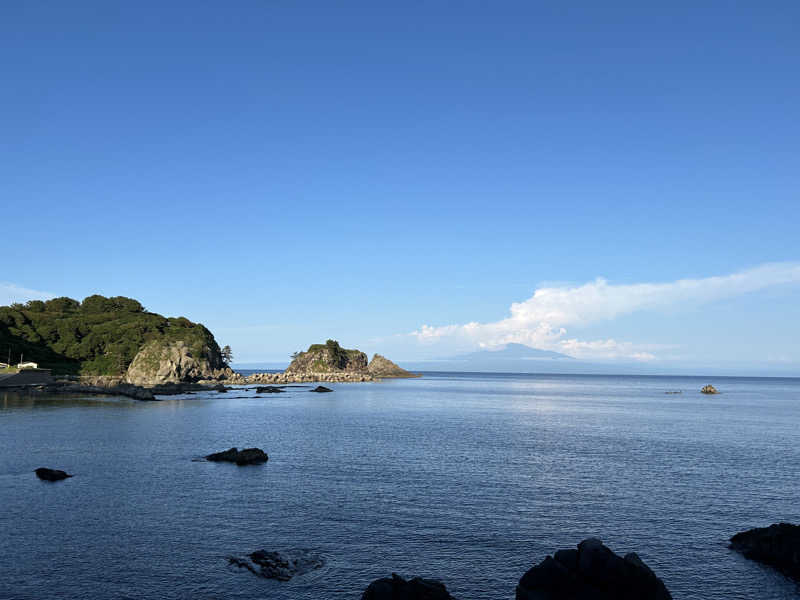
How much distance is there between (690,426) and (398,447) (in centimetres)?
6065

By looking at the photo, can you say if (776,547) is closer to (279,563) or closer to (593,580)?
(593,580)

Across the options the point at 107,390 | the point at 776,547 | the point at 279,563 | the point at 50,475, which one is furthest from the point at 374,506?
the point at 107,390

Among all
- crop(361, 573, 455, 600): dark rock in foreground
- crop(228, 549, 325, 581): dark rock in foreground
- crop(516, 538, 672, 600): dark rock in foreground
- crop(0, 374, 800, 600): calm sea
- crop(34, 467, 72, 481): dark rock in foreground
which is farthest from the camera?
crop(34, 467, 72, 481): dark rock in foreground

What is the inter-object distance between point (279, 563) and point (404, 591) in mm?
8682

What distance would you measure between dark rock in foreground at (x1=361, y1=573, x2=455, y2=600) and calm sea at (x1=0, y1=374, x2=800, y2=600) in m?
2.04

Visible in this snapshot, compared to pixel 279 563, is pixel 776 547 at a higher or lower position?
higher

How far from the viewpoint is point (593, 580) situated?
80.1ft

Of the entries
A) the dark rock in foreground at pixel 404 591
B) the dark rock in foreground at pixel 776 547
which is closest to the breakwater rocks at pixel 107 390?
the dark rock in foreground at pixel 404 591

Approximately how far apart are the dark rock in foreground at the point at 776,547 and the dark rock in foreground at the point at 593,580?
10008mm

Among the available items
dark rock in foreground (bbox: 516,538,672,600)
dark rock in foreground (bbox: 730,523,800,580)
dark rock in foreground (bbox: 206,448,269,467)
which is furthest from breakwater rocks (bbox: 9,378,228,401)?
dark rock in foreground (bbox: 730,523,800,580)

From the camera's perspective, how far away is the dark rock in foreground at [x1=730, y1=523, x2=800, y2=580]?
28.9 m

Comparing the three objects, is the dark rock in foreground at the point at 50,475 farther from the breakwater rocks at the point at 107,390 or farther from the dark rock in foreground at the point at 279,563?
the breakwater rocks at the point at 107,390

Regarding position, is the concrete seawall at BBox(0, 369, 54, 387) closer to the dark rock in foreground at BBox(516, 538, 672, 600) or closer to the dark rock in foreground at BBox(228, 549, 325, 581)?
the dark rock in foreground at BBox(228, 549, 325, 581)

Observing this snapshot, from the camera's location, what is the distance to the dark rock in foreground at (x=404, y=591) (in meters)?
23.1
